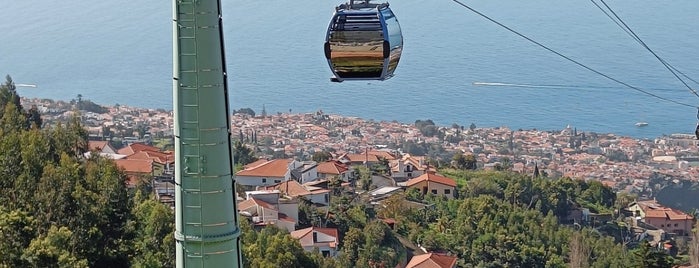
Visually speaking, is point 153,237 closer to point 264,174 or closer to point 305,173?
point 264,174

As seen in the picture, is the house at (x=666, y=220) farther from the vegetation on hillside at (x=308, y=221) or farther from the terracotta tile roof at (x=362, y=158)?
the terracotta tile roof at (x=362, y=158)

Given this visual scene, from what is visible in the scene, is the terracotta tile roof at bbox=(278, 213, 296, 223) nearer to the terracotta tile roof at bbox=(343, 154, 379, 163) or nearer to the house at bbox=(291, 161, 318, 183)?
the house at bbox=(291, 161, 318, 183)

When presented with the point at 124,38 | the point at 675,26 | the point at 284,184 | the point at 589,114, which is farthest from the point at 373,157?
the point at 675,26

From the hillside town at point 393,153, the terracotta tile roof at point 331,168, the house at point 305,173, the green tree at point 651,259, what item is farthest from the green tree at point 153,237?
the terracotta tile roof at point 331,168

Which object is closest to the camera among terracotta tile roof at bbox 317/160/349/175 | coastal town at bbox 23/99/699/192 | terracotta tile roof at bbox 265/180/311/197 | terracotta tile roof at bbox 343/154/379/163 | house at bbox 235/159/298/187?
terracotta tile roof at bbox 265/180/311/197

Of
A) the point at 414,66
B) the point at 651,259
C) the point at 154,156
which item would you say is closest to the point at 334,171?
the point at 154,156

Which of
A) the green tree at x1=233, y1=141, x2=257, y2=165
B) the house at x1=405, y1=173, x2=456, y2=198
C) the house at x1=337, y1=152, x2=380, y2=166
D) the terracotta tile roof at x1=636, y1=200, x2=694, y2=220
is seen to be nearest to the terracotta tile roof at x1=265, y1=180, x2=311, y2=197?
the house at x1=405, y1=173, x2=456, y2=198
